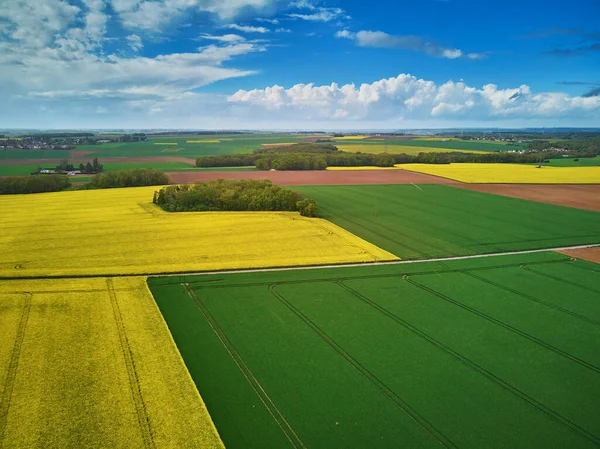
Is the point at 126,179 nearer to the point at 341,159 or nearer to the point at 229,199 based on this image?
the point at 229,199

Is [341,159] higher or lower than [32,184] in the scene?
higher

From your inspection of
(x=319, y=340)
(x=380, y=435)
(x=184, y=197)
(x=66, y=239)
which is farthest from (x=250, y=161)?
(x=380, y=435)

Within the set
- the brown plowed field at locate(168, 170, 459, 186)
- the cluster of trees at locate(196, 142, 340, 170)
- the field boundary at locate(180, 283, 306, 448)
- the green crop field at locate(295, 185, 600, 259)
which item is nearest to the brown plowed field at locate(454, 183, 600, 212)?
the green crop field at locate(295, 185, 600, 259)

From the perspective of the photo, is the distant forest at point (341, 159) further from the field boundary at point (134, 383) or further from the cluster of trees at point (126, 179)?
the field boundary at point (134, 383)

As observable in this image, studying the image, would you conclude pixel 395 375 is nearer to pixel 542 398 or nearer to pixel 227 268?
pixel 542 398

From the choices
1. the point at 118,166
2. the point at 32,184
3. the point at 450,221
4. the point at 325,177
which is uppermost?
the point at 118,166

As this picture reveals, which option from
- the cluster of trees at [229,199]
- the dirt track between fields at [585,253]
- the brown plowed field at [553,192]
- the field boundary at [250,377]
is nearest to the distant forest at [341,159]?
the brown plowed field at [553,192]

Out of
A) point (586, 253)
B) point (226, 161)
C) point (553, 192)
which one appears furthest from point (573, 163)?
point (226, 161)
